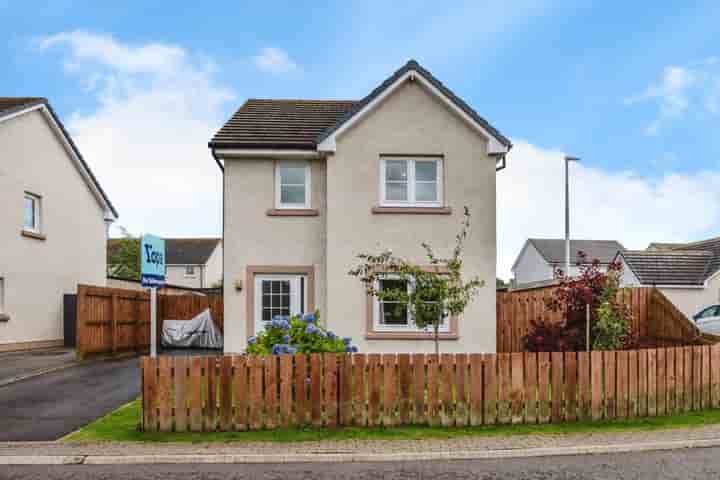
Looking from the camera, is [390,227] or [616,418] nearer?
[616,418]

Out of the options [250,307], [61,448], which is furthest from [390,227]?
[61,448]

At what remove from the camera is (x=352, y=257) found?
15.5m

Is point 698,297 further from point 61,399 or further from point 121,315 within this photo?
point 61,399

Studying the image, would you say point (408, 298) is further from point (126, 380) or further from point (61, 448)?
point (126, 380)

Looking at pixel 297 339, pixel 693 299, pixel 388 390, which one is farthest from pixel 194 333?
pixel 693 299

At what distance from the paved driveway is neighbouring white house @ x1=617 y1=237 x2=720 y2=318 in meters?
26.7

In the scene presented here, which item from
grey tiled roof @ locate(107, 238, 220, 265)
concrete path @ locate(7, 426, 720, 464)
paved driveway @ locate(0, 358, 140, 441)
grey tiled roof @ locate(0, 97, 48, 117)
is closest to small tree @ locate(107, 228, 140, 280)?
grey tiled roof @ locate(107, 238, 220, 265)

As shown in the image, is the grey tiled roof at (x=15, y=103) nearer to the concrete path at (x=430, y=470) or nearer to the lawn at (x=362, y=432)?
the lawn at (x=362, y=432)

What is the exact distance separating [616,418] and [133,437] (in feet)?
22.3

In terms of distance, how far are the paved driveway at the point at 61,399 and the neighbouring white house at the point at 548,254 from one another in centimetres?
4884

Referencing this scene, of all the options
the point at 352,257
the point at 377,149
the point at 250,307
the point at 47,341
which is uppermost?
Answer: the point at 377,149

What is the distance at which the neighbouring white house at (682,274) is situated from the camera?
33.5 meters

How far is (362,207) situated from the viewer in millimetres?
15578

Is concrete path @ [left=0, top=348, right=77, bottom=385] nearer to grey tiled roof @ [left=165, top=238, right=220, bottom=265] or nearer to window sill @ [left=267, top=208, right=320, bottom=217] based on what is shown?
window sill @ [left=267, top=208, right=320, bottom=217]
